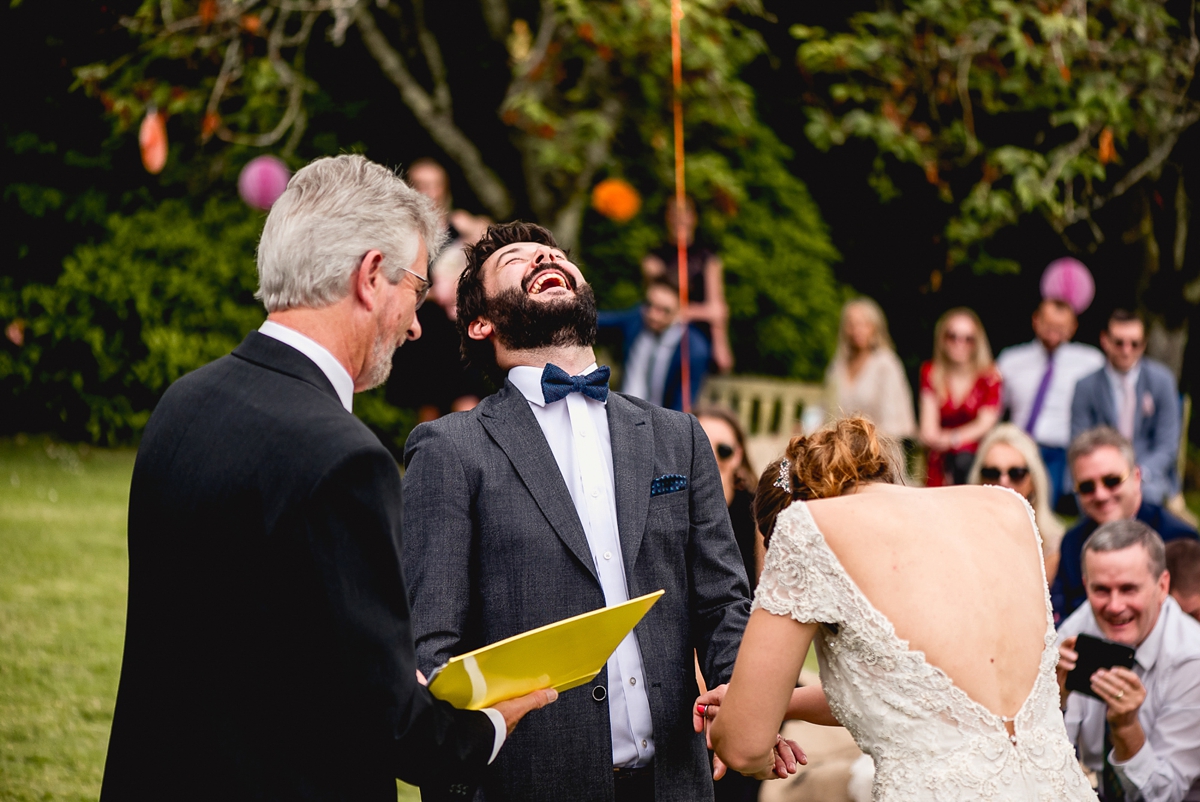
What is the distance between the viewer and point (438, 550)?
2.44m

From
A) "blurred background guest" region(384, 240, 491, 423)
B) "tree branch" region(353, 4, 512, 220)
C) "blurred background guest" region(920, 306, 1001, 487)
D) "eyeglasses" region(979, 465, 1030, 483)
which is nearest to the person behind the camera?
"eyeglasses" region(979, 465, 1030, 483)

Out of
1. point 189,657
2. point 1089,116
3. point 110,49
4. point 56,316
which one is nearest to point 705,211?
point 1089,116

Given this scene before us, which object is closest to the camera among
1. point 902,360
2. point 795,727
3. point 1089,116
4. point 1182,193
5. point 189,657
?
point 189,657

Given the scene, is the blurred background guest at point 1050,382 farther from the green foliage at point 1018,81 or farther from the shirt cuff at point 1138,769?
the shirt cuff at point 1138,769

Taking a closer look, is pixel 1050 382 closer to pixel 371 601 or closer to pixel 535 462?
pixel 535 462

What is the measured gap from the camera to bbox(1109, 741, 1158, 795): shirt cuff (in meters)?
3.56

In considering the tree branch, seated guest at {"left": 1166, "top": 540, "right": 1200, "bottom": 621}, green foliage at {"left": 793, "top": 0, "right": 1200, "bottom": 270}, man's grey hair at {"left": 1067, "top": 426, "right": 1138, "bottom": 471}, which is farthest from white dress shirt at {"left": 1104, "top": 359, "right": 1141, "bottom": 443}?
the tree branch

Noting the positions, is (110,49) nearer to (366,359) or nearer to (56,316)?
(56,316)

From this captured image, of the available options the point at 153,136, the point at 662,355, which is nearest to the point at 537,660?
the point at 662,355

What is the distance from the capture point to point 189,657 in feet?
5.77

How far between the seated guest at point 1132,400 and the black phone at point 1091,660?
4229mm

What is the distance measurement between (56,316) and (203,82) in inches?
110

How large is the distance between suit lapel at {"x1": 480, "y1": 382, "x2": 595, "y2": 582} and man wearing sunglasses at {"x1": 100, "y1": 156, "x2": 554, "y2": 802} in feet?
2.19

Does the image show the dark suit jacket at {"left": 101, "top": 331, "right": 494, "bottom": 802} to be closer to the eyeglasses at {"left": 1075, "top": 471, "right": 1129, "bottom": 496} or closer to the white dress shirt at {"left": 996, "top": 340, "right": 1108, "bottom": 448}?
the eyeglasses at {"left": 1075, "top": 471, "right": 1129, "bottom": 496}
